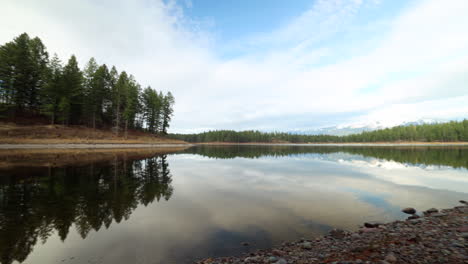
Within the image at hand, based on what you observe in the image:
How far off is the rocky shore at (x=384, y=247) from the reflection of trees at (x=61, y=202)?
6469 mm

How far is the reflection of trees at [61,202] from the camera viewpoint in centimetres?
693

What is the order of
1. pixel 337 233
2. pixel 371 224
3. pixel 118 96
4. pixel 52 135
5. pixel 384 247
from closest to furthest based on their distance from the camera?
pixel 384 247, pixel 337 233, pixel 371 224, pixel 52 135, pixel 118 96

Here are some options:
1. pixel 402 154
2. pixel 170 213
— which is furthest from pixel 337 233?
pixel 402 154

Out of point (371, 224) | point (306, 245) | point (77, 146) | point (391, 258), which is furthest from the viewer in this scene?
point (77, 146)

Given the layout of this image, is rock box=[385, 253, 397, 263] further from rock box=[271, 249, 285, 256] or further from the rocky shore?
rock box=[271, 249, 285, 256]

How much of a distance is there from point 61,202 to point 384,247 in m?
15.5

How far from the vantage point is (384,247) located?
5293 millimetres

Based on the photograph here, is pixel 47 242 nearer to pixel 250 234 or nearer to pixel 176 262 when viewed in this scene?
pixel 176 262

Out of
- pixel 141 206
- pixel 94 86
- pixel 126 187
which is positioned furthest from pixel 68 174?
pixel 94 86

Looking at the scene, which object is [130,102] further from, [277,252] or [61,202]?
[277,252]

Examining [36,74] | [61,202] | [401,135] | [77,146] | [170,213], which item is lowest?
[170,213]

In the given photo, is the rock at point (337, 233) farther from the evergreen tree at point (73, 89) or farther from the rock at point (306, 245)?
the evergreen tree at point (73, 89)

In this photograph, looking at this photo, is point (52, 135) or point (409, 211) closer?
point (409, 211)

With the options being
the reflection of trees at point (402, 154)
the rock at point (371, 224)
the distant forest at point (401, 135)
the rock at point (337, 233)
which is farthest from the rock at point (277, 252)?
the distant forest at point (401, 135)
